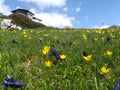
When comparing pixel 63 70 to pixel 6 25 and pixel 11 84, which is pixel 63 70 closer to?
pixel 11 84

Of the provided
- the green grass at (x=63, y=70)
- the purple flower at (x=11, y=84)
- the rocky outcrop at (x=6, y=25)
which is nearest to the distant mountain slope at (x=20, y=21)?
the rocky outcrop at (x=6, y=25)

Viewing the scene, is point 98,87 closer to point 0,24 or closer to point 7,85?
point 7,85

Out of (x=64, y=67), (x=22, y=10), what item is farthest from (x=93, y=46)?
(x=22, y=10)

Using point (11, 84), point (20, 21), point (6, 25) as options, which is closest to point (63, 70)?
point (11, 84)

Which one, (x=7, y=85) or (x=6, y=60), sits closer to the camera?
(x=7, y=85)

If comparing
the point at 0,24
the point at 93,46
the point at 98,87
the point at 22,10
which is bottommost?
the point at 98,87

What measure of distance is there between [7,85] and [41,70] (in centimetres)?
156

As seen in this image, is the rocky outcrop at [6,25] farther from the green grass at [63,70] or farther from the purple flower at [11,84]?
the purple flower at [11,84]

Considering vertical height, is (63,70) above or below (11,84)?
above

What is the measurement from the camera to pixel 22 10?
3735 inches

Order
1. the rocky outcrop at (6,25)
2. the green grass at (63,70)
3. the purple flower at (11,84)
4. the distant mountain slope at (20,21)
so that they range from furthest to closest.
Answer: the distant mountain slope at (20,21) → the rocky outcrop at (6,25) → the green grass at (63,70) → the purple flower at (11,84)

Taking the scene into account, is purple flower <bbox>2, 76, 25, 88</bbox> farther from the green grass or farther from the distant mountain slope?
the distant mountain slope

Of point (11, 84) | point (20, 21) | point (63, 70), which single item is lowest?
point (11, 84)

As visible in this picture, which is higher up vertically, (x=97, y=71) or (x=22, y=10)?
(x=22, y=10)
